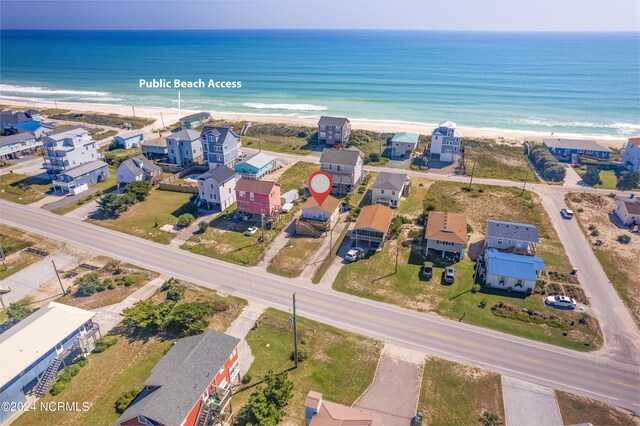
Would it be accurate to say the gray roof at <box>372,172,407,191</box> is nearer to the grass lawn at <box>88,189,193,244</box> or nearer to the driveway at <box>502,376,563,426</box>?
the grass lawn at <box>88,189,193,244</box>

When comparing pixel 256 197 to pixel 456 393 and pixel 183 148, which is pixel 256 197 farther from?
pixel 456 393

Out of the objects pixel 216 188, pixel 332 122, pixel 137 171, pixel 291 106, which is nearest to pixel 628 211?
pixel 332 122

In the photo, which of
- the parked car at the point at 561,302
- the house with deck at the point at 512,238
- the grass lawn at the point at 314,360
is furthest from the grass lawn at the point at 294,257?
the parked car at the point at 561,302

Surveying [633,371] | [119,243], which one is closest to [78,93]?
[119,243]

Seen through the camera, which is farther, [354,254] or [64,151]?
[64,151]

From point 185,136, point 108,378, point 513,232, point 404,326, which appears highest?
point 185,136

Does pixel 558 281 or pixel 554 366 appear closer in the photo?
pixel 554 366

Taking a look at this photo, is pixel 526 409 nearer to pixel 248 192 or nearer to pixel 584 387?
pixel 584 387
